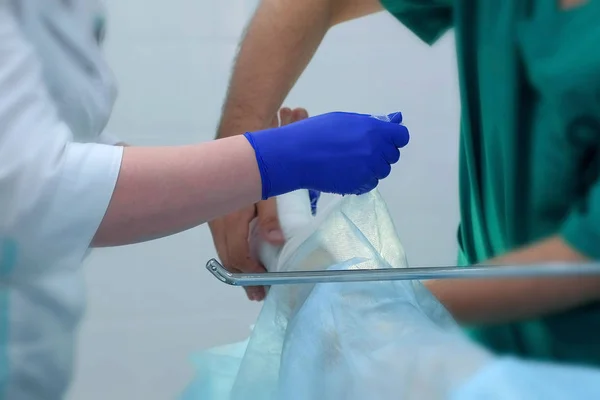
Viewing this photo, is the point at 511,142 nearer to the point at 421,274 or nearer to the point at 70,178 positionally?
the point at 421,274

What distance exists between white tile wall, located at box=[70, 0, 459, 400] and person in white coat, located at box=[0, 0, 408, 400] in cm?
40

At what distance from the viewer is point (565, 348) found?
Answer: 0.43 meters

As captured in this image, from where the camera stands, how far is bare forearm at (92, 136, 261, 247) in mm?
396

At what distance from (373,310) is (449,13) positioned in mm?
397

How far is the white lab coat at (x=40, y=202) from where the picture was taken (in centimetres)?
37

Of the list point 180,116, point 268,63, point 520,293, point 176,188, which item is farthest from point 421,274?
point 180,116

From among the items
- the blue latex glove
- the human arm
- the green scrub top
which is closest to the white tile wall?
the human arm

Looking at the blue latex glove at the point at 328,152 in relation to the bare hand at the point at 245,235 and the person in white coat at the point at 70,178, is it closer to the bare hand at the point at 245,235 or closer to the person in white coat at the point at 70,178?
the person in white coat at the point at 70,178

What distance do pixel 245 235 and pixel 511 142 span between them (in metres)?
0.26

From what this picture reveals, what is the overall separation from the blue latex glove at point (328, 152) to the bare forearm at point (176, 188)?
12mm

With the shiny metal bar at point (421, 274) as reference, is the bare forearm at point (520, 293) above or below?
below

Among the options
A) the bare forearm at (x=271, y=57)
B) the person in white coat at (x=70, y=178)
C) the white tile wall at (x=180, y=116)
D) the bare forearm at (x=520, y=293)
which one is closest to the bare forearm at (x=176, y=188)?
the person in white coat at (x=70, y=178)

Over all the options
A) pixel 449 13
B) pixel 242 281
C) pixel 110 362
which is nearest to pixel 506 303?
pixel 242 281

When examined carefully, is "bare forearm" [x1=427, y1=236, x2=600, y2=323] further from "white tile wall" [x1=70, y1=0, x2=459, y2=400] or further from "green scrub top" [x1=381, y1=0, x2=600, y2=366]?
"white tile wall" [x1=70, y1=0, x2=459, y2=400]
